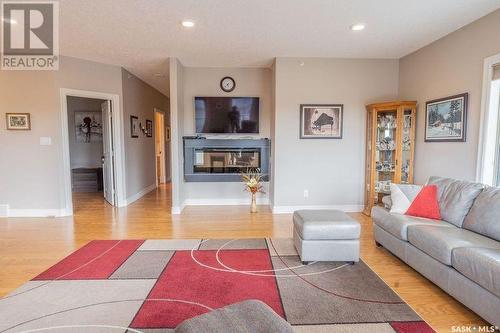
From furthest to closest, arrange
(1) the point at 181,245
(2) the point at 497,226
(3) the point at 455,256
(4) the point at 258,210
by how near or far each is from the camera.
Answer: (4) the point at 258,210, (1) the point at 181,245, (2) the point at 497,226, (3) the point at 455,256

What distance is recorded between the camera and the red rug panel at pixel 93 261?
100 inches

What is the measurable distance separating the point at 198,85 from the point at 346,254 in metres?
4.02

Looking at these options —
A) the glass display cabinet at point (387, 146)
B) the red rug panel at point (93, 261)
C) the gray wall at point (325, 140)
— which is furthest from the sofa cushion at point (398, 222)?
the red rug panel at point (93, 261)

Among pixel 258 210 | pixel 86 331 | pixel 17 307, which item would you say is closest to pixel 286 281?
pixel 86 331

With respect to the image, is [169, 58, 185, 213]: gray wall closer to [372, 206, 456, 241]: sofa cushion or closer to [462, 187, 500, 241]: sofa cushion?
[372, 206, 456, 241]: sofa cushion

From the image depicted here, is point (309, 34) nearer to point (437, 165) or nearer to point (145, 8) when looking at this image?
point (145, 8)

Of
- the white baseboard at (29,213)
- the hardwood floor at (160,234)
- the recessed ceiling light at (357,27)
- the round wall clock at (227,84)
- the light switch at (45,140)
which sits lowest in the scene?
the hardwood floor at (160,234)

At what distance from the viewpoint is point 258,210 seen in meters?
5.00

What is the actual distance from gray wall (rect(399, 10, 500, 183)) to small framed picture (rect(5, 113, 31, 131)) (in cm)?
614

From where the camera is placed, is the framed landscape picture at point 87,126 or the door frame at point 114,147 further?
the framed landscape picture at point 87,126

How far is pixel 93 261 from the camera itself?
2844 mm

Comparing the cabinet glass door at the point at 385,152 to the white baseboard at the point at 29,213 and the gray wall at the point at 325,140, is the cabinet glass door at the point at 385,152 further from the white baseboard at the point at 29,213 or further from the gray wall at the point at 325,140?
the white baseboard at the point at 29,213

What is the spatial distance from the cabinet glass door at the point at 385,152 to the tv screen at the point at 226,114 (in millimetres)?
2161

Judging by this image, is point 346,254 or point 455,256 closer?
point 455,256
